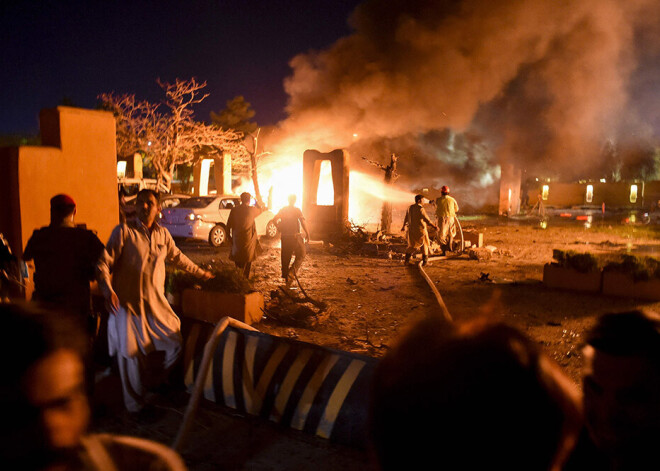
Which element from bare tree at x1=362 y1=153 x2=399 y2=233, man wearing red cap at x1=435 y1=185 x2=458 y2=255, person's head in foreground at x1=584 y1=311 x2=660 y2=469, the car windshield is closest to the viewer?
person's head in foreground at x1=584 y1=311 x2=660 y2=469

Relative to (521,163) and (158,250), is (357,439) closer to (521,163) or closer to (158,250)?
(158,250)

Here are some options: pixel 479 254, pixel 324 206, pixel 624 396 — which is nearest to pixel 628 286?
pixel 479 254

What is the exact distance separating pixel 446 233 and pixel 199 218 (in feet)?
22.1

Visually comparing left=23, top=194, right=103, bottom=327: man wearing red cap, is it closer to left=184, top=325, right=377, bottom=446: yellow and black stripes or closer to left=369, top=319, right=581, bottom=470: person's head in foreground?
left=184, top=325, right=377, bottom=446: yellow and black stripes

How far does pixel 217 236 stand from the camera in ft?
46.8

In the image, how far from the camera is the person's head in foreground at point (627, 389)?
1.28 meters

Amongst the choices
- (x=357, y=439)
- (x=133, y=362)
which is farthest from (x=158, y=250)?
(x=357, y=439)

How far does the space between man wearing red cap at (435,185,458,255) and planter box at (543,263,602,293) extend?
12.2ft

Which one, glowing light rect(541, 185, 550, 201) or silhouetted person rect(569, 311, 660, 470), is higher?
glowing light rect(541, 185, 550, 201)

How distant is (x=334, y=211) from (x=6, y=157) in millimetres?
11448

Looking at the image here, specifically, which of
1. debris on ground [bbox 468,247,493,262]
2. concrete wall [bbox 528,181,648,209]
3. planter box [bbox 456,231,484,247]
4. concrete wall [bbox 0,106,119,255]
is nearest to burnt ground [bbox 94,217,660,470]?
debris on ground [bbox 468,247,493,262]

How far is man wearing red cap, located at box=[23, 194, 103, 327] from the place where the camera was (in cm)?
382

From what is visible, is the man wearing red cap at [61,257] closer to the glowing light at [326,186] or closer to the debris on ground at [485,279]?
the debris on ground at [485,279]

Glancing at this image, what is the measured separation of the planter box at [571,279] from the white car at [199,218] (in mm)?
7798
